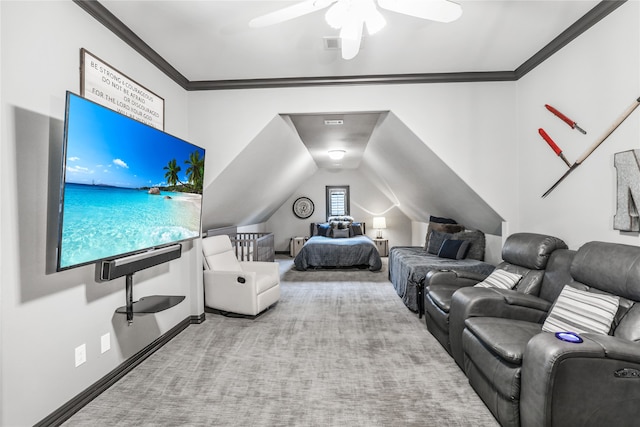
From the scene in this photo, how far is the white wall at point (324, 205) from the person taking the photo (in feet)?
31.2

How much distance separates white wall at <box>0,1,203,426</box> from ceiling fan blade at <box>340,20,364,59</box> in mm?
1701

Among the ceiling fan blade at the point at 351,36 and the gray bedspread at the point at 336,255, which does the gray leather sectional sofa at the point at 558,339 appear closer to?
the ceiling fan blade at the point at 351,36

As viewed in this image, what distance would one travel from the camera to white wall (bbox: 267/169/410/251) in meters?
9.52

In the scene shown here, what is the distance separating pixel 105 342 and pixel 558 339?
9.16 ft

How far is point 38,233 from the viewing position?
189cm

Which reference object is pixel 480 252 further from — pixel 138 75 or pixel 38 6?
pixel 38 6

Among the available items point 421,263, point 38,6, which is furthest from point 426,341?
point 38,6

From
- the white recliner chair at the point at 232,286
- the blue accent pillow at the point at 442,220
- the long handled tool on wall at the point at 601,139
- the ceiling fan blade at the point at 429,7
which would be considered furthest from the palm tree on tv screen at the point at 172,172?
the blue accent pillow at the point at 442,220

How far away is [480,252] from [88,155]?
4.34 metres

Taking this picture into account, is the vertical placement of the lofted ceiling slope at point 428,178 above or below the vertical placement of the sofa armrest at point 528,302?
above

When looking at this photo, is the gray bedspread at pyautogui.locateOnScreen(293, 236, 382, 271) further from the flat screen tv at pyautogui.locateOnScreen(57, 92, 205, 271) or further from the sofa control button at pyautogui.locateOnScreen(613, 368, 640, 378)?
the sofa control button at pyautogui.locateOnScreen(613, 368, 640, 378)

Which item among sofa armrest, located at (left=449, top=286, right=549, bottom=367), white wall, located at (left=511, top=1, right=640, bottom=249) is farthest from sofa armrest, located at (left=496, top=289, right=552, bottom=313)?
white wall, located at (left=511, top=1, right=640, bottom=249)

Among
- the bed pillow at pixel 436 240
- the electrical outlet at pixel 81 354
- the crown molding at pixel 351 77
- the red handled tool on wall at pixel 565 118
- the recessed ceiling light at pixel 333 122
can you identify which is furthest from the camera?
the bed pillow at pixel 436 240

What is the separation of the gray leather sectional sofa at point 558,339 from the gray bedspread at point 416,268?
3.77 ft
